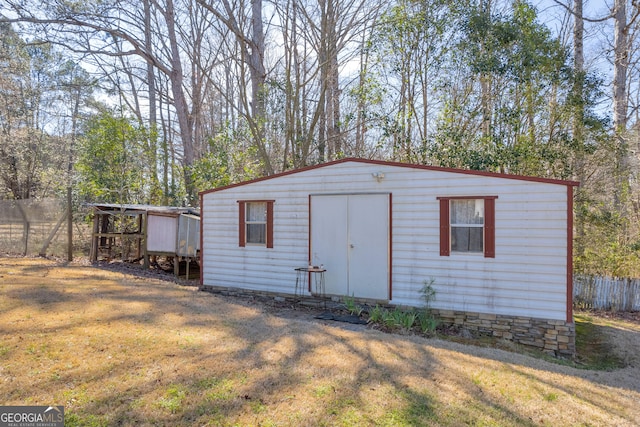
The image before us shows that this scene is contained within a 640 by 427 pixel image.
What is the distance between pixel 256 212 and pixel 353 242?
2.30 m

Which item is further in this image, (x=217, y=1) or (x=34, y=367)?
(x=217, y=1)

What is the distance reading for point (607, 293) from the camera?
9305 mm

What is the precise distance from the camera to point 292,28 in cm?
1184

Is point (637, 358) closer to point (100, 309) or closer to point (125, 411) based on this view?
point (125, 411)

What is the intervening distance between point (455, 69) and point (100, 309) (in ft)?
34.7

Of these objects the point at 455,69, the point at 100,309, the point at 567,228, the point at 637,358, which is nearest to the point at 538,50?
the point at 455,69

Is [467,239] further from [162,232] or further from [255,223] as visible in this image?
[162,232]

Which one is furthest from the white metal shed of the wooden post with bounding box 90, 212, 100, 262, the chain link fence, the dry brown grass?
the chain link fence

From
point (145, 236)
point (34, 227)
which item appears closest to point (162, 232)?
point (145, 236)

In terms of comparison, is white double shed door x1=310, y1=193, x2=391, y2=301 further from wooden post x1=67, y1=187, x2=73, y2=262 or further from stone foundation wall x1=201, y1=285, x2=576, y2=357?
wooden post x1=67, y1=187, x2=73, y2=262

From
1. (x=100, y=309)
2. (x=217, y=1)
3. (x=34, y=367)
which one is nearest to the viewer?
(x=34, y=367)
